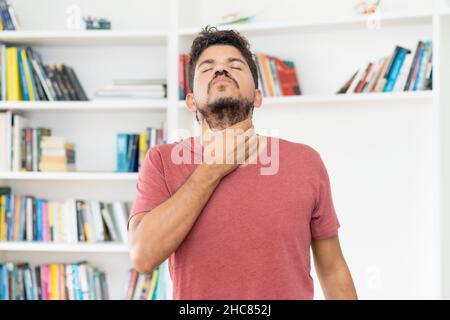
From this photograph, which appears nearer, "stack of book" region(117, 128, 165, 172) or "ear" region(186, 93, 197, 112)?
"ear" region(186, 93, 197, 112)

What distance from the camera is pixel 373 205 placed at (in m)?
2.58

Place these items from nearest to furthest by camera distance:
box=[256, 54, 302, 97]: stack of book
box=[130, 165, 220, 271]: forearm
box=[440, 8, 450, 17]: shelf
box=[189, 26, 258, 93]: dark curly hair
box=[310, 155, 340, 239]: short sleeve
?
box=[130, 165, 220, 271]: forearm → box=[310, 155, 340, 239]: short sleeve → box=[189, 26, 258, 93]: dark curly hair → box=[440, 8, 450, 17]: shelf → box=[256, 54, 302, 97]: stack of book

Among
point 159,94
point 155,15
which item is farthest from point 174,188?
point 155,15

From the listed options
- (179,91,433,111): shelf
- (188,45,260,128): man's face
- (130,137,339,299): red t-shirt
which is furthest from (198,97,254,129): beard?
(179,91,433,111): shelf

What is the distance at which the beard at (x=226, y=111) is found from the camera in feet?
3.76

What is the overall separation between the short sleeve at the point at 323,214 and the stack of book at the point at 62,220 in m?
1.58

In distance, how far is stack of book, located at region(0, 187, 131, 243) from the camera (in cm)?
259

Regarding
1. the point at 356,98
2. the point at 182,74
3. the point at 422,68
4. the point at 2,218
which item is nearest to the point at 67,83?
the point at 182,74

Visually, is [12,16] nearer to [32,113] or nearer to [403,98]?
[32,113]

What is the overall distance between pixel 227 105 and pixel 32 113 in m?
1.90

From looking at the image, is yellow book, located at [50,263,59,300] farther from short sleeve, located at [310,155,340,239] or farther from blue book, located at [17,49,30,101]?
short sleeve, located at [310,155,340,239]

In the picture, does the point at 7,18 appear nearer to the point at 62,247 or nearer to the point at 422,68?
the point at 62,247

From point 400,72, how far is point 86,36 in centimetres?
133

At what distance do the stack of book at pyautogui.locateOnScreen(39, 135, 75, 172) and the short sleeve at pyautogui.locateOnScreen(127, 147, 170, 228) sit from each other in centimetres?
157
